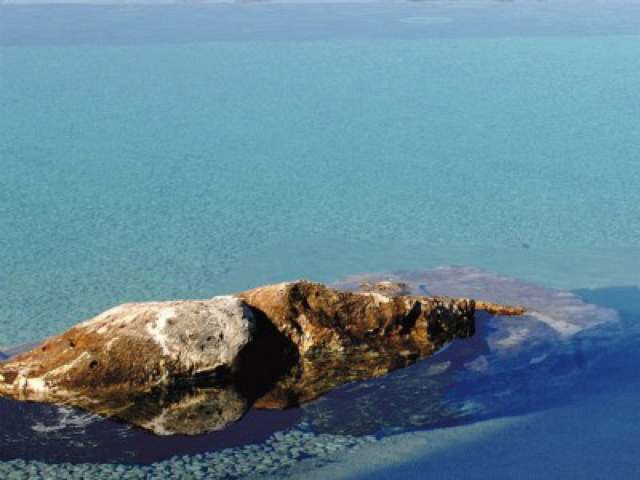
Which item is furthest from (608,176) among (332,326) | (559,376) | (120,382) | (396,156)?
(120,382)

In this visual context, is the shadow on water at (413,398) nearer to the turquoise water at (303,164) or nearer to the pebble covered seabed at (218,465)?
the pebble covered seabed at (218,465)

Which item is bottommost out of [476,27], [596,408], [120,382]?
[596,408]

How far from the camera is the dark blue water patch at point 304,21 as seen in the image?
60.7 ft

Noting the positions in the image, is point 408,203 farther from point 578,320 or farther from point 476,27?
point 476,27

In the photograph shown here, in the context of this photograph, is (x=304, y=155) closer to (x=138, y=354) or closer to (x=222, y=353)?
(x=222, y=353)

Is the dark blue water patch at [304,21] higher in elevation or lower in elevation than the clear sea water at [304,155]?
higher

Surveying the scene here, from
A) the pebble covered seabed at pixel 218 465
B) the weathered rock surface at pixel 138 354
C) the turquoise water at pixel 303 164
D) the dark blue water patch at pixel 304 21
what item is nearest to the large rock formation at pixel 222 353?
the weathered rock surface at pixel 138 354

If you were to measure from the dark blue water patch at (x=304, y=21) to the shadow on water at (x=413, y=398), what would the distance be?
479 inches

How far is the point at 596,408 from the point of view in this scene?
20.0 feet

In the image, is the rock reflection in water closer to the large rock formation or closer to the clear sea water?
the large rock formation

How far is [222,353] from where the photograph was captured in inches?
224

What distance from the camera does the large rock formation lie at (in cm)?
564

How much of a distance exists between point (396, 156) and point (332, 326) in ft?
20.2

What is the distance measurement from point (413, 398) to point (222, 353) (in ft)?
4.01
